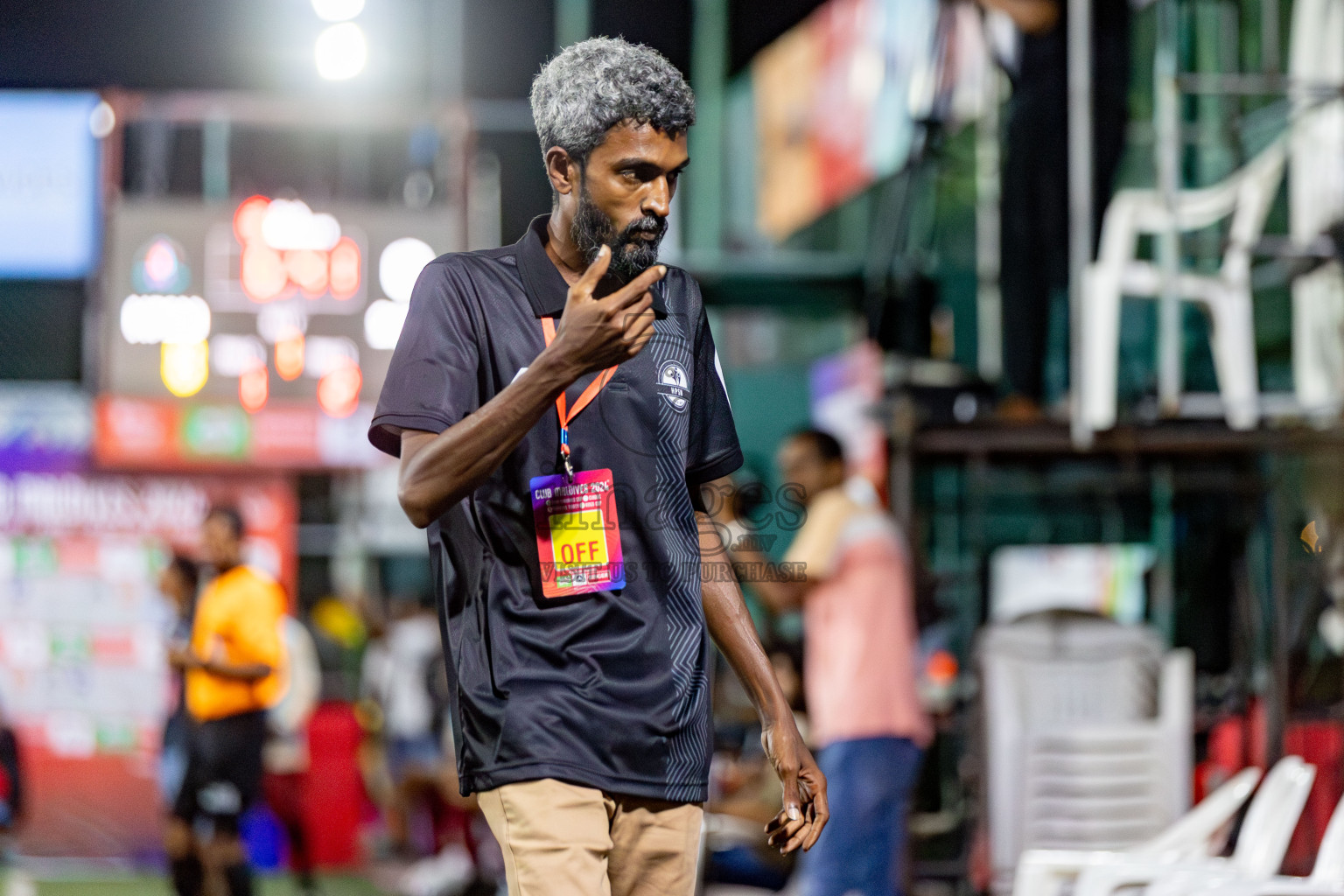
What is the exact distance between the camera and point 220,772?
6395 mm

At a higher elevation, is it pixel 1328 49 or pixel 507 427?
pixel 1328 49

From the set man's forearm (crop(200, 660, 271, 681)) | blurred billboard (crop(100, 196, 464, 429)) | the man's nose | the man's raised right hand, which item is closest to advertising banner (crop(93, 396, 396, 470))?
blurred billboard (crop(100, 196, 464, 429))

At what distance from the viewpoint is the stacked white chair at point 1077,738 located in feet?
17.7

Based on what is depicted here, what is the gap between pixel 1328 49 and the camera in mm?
5902

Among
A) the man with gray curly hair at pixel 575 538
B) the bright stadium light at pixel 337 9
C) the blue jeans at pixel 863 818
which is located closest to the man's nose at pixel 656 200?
the man with gray curly hair at pixel 575 538

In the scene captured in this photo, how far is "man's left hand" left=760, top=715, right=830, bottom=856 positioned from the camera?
2.00 m

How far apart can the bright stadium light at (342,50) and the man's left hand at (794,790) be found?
6.16m

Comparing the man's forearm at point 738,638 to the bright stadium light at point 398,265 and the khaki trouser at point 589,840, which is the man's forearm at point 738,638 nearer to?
the khaki trouser at point 589,840

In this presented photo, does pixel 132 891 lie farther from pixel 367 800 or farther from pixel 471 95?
pixel 471 95

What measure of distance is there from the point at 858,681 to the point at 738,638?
3.21m

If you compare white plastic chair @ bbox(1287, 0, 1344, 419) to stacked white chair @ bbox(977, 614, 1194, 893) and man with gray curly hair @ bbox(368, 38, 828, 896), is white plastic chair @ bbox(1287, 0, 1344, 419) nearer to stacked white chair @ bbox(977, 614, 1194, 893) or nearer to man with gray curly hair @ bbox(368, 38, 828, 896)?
stacked white chair @ bbox(977, 614, 1194, 893)

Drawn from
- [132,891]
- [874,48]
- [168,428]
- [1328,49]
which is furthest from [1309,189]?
[132,891]

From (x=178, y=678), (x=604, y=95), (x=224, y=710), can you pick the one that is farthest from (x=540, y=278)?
(x=178, y=678)

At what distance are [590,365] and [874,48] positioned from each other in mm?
8229
